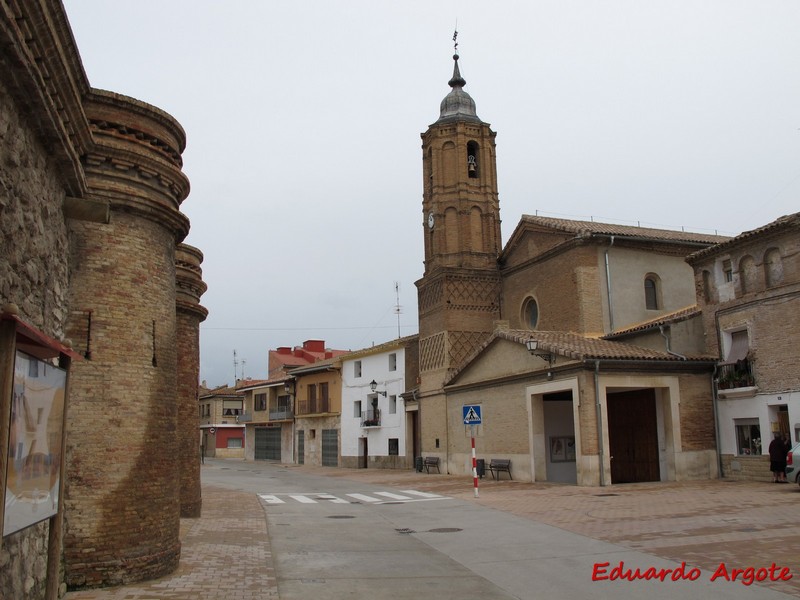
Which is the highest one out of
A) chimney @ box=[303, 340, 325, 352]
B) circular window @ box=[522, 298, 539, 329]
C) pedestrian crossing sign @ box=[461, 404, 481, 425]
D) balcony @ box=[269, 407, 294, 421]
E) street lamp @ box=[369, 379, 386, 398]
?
chimney @ box=[303, 340, 325, 352]

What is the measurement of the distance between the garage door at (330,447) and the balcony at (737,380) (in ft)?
88.4

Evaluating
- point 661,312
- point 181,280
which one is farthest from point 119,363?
point 661,312

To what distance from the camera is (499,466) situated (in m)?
26.3

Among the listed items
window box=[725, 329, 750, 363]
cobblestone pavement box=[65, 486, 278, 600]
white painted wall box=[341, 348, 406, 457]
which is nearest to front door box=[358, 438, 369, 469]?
white painted wall box=[341, 348, 406, 457]

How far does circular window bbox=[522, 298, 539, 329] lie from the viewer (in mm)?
34188

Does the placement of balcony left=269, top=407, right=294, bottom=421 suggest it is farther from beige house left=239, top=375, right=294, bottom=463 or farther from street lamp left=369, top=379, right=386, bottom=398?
street lamp left=369, top=379, right=386, bottom=398

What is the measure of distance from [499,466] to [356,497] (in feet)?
21.9

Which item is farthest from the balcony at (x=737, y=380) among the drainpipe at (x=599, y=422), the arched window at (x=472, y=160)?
the arched window at (x=472, y=160)

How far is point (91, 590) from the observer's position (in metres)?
8.03

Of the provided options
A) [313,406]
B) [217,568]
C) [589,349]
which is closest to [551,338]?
[589,349]

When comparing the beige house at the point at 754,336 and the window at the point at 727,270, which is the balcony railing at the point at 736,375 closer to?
the beige house at the point at 754,336

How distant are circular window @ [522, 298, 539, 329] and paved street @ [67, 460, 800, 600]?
47.2 feet

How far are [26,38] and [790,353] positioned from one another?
68.9 ft

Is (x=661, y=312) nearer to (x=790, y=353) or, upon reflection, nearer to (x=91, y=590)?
(x=790, y=353)
